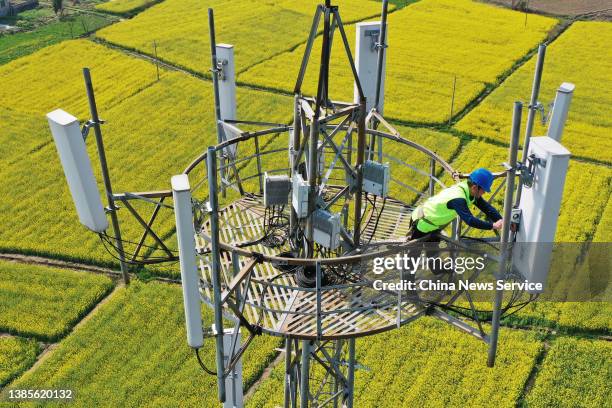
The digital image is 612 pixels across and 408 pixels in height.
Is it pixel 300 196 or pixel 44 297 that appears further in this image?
pixel 44 297

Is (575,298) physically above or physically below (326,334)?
below

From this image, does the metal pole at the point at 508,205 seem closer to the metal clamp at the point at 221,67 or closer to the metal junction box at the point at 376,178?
the metal junction box at the point at 376,178

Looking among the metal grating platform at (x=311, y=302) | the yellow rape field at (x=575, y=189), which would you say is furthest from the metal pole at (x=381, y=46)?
the yellow rape field at (x=575, y=189)

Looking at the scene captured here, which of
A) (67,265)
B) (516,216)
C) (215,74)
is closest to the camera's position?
(516,216)


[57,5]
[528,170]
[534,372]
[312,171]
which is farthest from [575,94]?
[57,5]

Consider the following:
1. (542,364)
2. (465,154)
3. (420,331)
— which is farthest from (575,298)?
(465,154)

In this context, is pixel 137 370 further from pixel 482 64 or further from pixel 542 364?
pixel 482 64

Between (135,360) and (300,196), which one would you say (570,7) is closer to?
(135,360)
